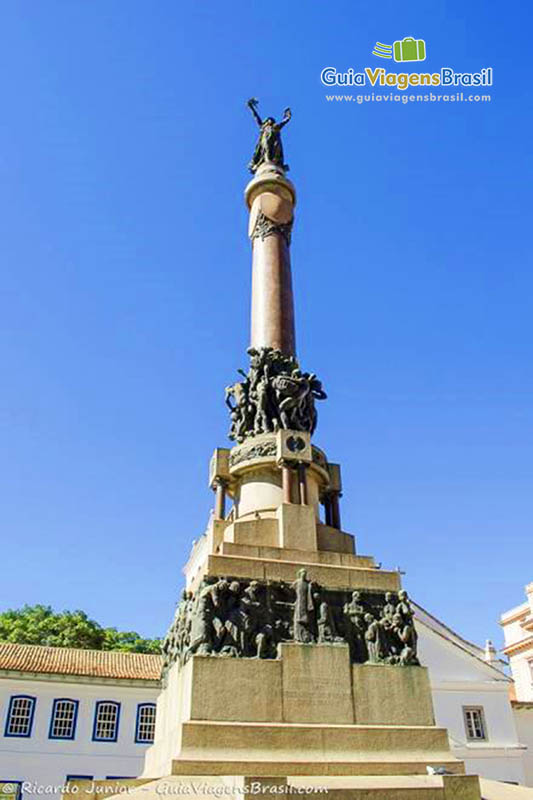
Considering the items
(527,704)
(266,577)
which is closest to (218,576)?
(266,577)

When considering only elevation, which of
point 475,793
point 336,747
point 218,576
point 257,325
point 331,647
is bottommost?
point 475,793

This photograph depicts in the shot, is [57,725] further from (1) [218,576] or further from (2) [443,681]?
(1) [218,576]

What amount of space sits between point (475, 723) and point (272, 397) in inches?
873

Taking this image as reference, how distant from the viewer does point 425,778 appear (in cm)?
937

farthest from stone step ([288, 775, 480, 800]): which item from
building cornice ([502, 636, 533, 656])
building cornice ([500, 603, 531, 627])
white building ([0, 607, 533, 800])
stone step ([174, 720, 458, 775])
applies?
building cornice ([500, 603, 531, 627])

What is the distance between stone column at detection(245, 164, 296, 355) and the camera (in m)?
15.8

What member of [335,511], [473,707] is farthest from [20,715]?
[335,511]

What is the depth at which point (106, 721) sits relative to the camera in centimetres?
2988

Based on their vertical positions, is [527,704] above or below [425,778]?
above

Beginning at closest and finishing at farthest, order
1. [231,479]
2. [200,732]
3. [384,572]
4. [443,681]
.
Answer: [200,732], [384,572], [231,479], [443,681]

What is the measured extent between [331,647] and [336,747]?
1.50m

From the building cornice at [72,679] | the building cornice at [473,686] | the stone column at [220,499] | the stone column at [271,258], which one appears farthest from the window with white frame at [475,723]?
→ the stone column at [271,258]

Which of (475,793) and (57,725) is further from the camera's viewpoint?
(57,725)

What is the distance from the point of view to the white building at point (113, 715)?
92.5 ft
